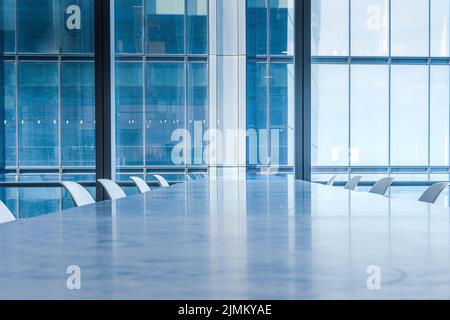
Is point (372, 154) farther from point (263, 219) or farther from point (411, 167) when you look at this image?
point (263, 219)

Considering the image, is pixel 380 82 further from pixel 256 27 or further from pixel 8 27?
pixel 8 27

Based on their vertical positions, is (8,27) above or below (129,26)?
below

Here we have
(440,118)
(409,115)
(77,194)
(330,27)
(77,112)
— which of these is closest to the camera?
(77,194)

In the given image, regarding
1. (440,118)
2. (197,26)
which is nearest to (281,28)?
(197,26)

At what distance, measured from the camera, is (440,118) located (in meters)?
9.82

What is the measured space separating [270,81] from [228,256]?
28.4 feet

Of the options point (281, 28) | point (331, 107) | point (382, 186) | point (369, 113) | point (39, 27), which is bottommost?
point (382, 186)

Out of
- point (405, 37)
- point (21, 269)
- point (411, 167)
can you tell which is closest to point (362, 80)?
point (405, 37)

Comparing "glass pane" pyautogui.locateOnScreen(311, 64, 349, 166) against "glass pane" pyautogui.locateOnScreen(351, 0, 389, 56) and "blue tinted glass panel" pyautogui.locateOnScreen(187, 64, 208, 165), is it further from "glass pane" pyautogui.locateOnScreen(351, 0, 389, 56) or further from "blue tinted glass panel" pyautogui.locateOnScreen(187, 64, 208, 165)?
"blue tinted glass panel" pyautogui.locateOnScreen(187, 64, 208, 165)

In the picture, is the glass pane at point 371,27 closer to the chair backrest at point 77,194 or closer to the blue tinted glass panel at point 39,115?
the blue tinted glass panel at point 39,115

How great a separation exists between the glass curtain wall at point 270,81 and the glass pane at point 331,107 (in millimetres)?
639

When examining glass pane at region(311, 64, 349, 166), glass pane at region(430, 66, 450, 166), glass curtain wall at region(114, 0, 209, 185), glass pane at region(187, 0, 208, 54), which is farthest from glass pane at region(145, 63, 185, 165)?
glass pane at region(430, 66, 450, 166)

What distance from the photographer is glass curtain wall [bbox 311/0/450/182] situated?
9617mm
